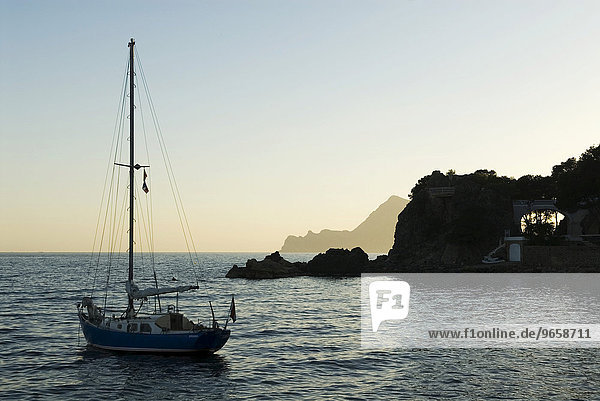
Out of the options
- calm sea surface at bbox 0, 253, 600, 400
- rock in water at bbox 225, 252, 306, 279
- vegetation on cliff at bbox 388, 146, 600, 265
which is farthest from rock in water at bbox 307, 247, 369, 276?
calm sea surface at bbox 0, 253, 600, 400

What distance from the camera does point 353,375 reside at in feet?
105

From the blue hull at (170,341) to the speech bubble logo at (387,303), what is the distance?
16.6m

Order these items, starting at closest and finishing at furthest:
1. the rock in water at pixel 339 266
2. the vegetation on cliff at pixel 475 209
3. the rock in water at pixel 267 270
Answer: the vegetation on cliff at pixel 475 209
the rock in water at pixel 267 270
the rock in water at pixel 339 266

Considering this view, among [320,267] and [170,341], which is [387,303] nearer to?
[170,341]

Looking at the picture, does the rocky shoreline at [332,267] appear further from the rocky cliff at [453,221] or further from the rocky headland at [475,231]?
the rocky cliff at [453,221]

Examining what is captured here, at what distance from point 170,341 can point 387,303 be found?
4248 cm

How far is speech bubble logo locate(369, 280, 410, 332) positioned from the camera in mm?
57575

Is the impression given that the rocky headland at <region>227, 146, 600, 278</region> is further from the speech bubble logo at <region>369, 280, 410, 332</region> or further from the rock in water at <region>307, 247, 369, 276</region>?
the speech bubble logo at <region>369, 280, 410, 332</region>

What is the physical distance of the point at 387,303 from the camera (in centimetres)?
7381

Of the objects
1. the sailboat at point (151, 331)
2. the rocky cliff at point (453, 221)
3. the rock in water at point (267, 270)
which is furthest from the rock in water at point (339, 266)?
the sailboat at point (151, 331)

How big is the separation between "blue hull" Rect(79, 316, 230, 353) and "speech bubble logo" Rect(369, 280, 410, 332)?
1662 centimetres

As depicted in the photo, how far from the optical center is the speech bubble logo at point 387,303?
5758 centimetres

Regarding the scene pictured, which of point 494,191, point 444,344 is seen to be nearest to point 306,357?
point 444,344

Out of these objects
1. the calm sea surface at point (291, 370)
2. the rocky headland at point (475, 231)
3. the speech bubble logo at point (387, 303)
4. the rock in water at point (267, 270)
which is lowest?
the calm sea surface at point (291, 370)
